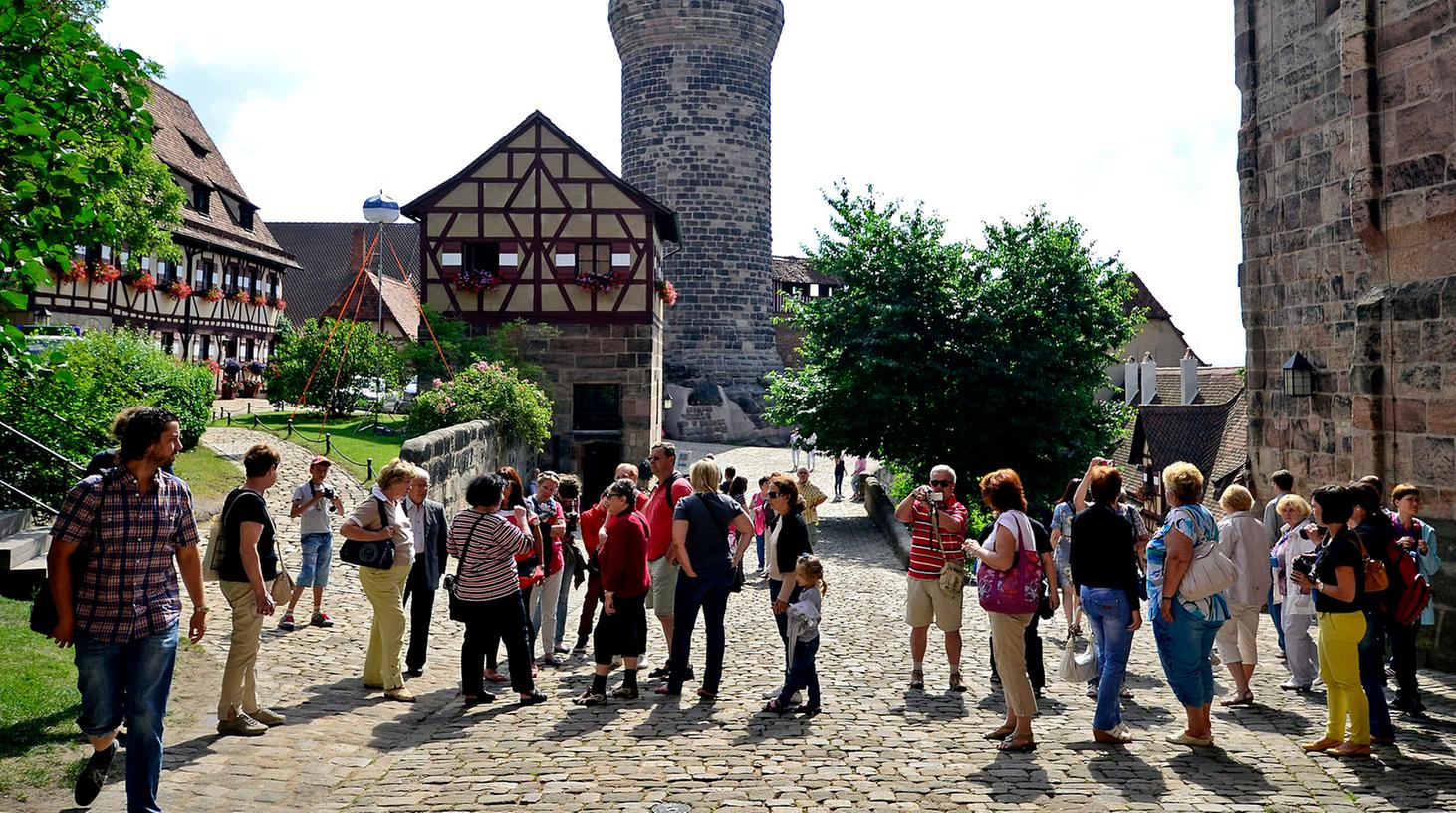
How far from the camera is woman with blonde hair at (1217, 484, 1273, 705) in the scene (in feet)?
23.9

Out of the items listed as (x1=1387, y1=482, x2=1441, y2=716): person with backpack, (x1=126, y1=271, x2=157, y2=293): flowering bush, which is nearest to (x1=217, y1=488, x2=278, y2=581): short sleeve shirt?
(x1=1387, y1=482, x2=1441, y2=716): person with backpack

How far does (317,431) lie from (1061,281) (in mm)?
15601

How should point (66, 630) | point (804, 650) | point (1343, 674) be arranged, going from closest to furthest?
point (66, 630)
point (1343, 674)
point (804, 650)

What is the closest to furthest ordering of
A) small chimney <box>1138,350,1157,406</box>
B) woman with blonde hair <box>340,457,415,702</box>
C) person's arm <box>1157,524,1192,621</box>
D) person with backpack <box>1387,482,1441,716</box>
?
person's arm <box>1157,524,1192,621</box>
person with backpack <box>1387,482,1441,716</box>
woman with blonde hair <box>340,457,415,702</box>
small chimney <box>1138,350,1157,406</box>

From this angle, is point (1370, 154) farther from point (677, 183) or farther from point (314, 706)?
point (677, 183)

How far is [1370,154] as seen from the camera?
9.30 m

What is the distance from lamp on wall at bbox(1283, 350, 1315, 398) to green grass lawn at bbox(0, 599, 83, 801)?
1164cm

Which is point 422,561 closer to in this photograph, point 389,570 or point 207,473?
point 389,570

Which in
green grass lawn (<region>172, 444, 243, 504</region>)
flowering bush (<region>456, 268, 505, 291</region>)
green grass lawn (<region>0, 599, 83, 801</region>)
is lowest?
green grass lawn (<region>0, 599, 83, 801</region>)

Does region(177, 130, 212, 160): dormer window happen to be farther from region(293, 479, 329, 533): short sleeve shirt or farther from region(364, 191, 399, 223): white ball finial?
region(293, 479, 329, 533): short sleeve shirt

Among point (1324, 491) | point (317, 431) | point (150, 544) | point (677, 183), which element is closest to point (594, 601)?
point (150, 544)

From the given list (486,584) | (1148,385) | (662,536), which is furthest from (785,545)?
(1148,385)

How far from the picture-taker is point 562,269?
1037 inches

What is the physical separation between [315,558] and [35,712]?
11.5 ft
